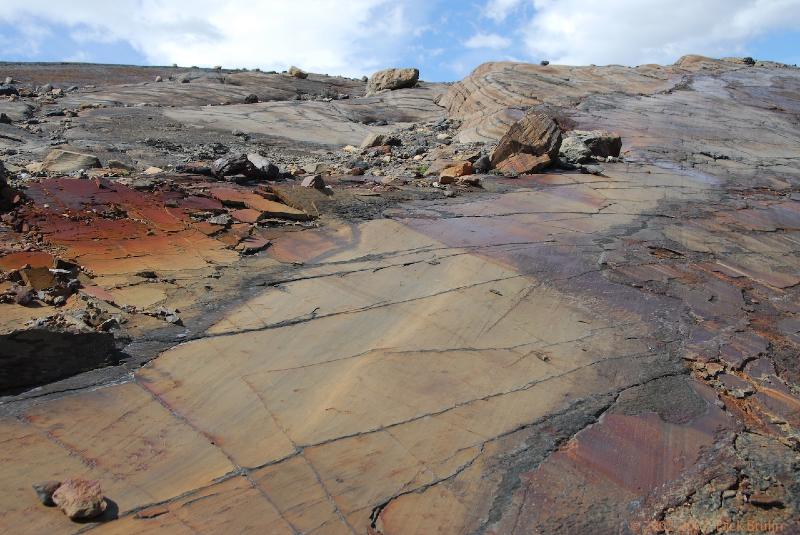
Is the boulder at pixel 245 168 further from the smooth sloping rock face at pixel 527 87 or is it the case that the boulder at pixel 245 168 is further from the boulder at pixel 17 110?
the boulder at pixel 17 110

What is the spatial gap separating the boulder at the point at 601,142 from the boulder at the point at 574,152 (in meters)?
0.20

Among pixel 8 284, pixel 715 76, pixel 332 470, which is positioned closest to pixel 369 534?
pixel 332 470

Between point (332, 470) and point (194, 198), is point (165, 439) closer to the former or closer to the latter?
point (332, 470)

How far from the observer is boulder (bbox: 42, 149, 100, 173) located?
641 cm

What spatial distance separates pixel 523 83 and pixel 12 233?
10.6 m

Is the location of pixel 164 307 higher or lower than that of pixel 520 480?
higher

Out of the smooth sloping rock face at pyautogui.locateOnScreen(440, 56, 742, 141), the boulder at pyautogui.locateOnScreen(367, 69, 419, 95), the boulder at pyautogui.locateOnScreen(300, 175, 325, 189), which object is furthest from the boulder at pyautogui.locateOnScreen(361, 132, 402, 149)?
the boulder at pyautogui.locateOnScreen(367, 69, 419, 95)

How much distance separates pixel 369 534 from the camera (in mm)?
2166

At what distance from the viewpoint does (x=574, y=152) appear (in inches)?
310

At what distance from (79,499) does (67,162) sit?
5.51 meters

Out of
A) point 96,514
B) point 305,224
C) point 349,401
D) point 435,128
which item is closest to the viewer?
point 96,514

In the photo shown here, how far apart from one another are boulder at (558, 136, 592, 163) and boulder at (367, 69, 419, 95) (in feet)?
36.7

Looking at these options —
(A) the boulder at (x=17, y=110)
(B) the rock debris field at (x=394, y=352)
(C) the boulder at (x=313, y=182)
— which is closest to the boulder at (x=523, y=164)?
(B) the rock debris field at (x=394, y=352)

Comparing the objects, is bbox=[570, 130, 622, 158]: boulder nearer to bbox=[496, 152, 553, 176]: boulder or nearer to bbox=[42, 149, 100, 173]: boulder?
bbox=[496, 152, 553, 176]: boulder
